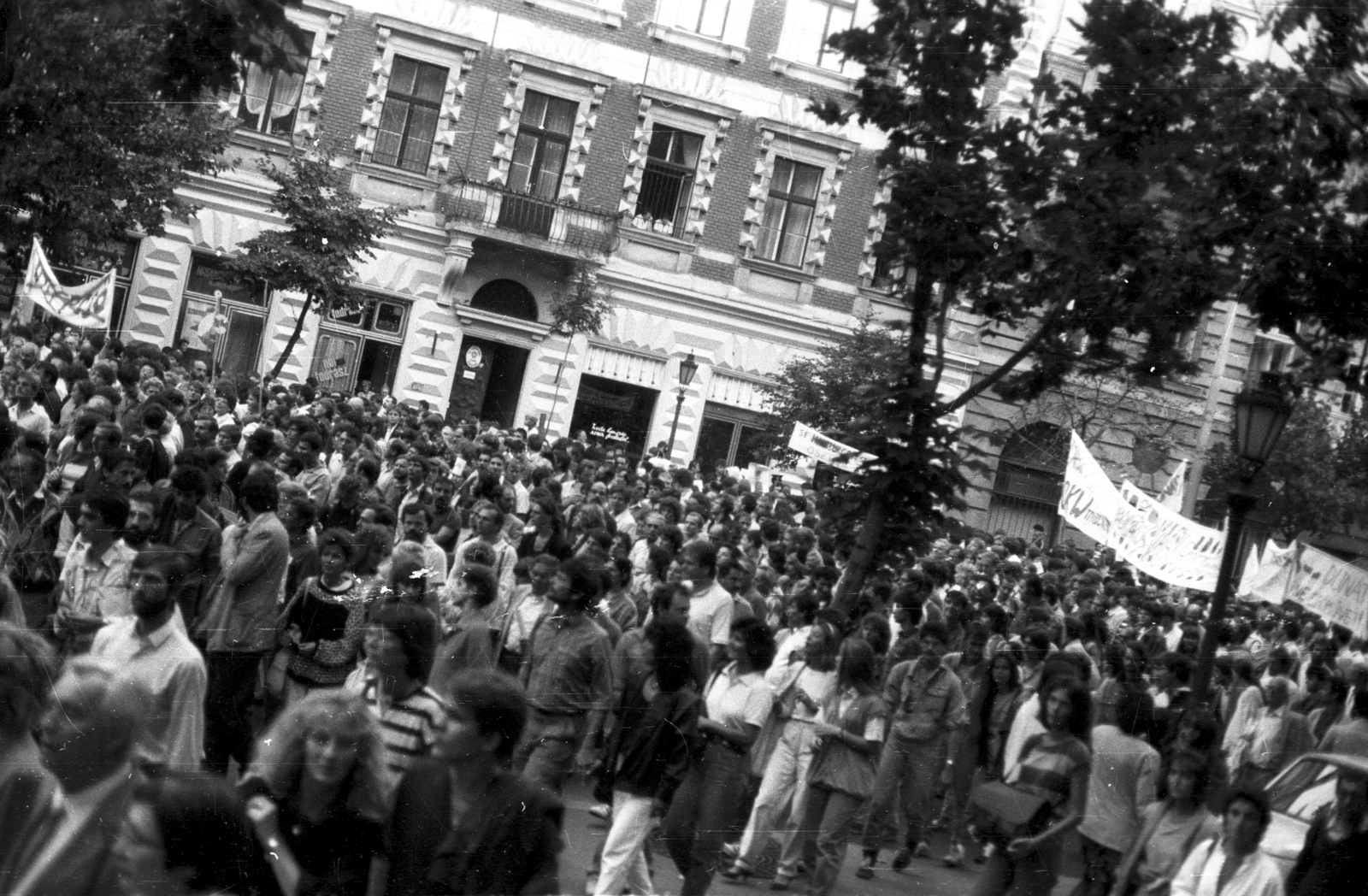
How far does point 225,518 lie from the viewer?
912cm

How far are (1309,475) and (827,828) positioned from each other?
343 centimetres

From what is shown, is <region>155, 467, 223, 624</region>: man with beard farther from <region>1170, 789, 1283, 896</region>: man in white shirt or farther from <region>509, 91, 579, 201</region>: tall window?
<region>1170, 789, 1283, 896</region>: man in white shirt

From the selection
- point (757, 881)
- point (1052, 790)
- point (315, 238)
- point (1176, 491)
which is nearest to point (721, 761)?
point (757, 881)

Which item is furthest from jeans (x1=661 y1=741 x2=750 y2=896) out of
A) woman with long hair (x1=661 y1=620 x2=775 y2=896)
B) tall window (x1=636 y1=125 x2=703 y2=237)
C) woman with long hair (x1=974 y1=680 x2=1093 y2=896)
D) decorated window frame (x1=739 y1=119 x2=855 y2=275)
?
tall window (x1=636 y1=125 x2=703 y2=237)

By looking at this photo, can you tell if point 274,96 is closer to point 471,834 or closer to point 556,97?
point 556,97

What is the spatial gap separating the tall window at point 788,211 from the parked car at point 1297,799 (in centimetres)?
263

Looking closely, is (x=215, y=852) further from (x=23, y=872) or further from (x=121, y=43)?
(x=121, y=43)

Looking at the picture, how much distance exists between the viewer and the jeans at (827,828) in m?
8.41

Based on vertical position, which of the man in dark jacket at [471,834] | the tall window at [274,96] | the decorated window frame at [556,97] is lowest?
the man in dark jacket at [471,834]

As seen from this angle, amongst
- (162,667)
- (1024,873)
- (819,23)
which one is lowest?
(1024,873)

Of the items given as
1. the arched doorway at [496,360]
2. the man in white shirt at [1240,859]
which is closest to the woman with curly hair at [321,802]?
the arched doorway at [496,360]

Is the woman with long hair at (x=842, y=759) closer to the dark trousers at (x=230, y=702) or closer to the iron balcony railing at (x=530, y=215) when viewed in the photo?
the dark trousers at (x=230, y=702)

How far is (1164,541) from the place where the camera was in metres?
7.44

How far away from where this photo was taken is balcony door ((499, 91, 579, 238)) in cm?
609
